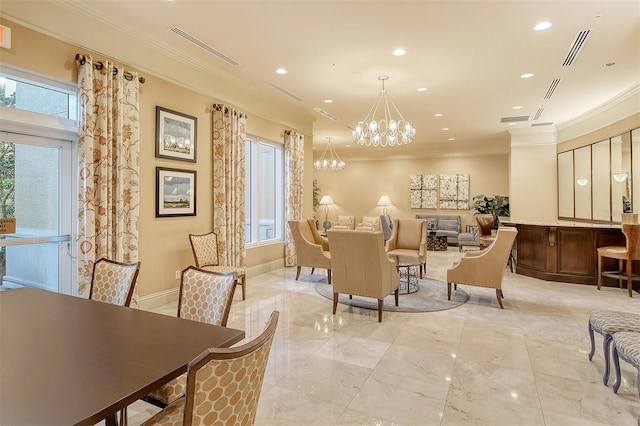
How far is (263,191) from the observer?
6719 mm

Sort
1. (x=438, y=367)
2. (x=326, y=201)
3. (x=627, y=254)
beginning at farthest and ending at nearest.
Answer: (x=326, y=201) < (x=627, y=254) < (x=438, y=367)

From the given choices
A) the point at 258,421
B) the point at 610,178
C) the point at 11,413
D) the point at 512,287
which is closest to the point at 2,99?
the point at 11,413

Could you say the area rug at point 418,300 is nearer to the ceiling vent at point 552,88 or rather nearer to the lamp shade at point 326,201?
the ceiling vent at point 552,88

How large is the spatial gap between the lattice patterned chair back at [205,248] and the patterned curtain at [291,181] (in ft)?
7.31

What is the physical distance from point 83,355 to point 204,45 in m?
3.87

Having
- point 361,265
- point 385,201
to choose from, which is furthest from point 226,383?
point 385,201

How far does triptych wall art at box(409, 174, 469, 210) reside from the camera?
34.6 ft

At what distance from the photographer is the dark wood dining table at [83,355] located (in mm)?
1000

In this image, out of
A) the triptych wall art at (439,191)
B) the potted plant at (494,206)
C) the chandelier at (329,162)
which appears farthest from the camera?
the triptych wall art at (439,191)

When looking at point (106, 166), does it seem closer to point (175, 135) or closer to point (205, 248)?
point (175, 135)

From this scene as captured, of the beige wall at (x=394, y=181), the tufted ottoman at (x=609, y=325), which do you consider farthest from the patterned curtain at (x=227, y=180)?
the beige wall at (x=394, y=181)

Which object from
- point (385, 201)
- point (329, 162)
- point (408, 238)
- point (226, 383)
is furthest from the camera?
point (385, 201)

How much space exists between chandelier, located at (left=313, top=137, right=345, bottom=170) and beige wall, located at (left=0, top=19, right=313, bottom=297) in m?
5.00

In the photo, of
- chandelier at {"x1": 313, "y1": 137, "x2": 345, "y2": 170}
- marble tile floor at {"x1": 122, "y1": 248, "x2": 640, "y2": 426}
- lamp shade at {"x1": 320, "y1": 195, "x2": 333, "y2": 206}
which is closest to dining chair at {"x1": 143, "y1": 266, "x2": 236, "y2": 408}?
marble tile floor at {"x1": 122, "y1": 248, "x2": 640, "y2": 426}
